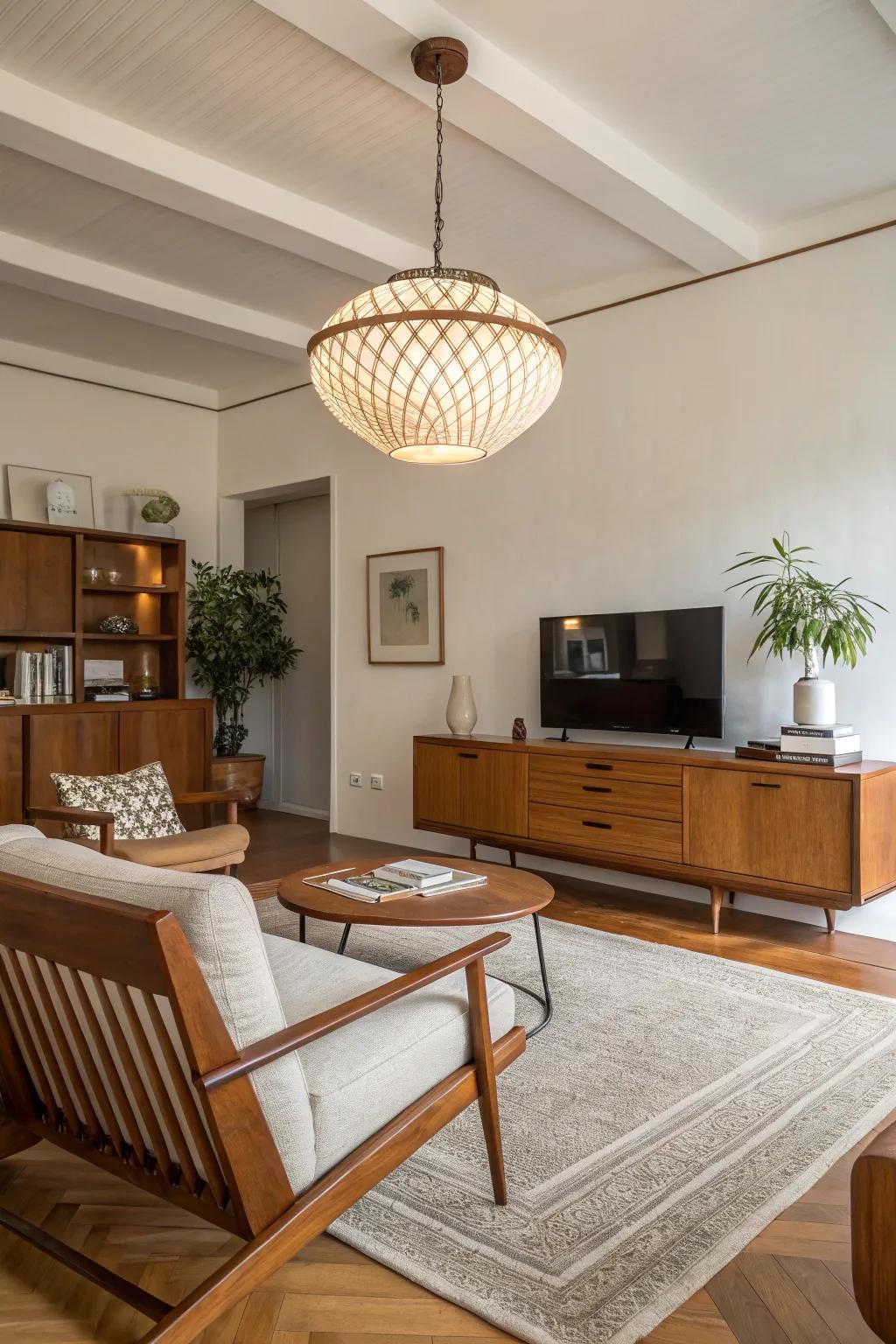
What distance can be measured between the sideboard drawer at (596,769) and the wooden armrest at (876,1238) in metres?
2.81

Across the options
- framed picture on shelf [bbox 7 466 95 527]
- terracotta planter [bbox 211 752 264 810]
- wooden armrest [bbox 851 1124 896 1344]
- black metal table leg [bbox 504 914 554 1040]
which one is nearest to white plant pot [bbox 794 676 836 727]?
black metal table leg [bbox 504 914 554 1040]

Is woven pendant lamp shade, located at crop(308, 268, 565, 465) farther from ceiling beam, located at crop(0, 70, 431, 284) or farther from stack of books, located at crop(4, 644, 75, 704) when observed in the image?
stack of books, located at crop(4, 644, 75, 704)

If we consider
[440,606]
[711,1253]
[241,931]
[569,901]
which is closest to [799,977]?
[569,901]

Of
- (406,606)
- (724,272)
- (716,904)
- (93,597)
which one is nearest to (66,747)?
(93,597)

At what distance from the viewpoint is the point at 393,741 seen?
19.3 feet

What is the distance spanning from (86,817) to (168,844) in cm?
37

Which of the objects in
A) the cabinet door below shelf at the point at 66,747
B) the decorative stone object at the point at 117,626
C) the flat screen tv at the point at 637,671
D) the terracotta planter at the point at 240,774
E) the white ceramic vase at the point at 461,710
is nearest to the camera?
the flat screen tv at the point at 637,671

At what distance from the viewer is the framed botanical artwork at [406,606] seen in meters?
5.57

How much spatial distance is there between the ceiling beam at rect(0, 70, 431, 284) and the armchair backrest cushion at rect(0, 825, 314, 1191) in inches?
115

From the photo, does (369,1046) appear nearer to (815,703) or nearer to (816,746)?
(816,746)

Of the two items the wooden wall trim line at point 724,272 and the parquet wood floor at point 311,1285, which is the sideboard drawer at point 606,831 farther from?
the wooden wall trim line at point 724,272

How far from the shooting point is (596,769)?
4238 millimetres

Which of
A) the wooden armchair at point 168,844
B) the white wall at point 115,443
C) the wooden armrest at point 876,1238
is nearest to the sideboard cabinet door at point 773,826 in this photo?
the wooden armchair at point 168,844

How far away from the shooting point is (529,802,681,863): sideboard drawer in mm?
3986
